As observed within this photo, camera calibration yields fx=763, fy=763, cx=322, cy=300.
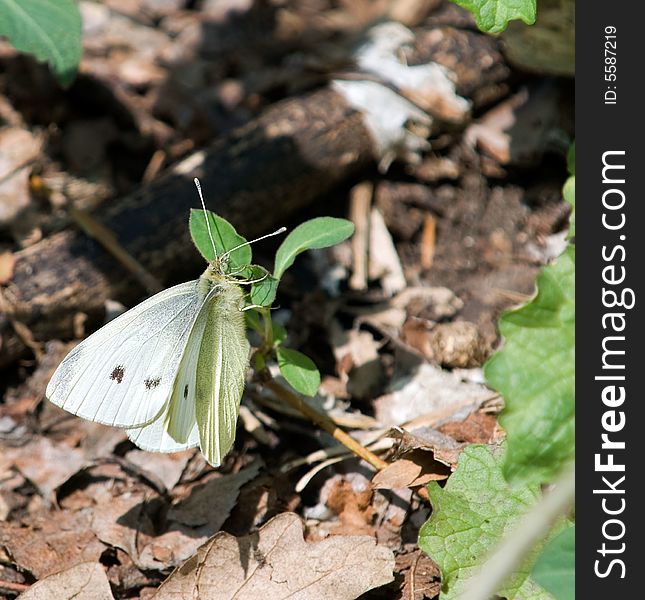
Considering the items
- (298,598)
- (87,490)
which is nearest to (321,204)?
(87,490)

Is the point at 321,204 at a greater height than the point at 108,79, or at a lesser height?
lesser

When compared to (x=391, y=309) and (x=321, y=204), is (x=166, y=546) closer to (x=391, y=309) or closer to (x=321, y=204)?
(x=391, y=309)

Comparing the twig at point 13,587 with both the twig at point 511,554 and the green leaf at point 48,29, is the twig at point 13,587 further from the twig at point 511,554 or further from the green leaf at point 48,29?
the green leaf at point 48,29

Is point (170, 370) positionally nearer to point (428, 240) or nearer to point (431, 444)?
point (431, 444)

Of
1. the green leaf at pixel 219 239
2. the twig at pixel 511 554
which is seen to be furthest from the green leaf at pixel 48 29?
the twig at pixel 511 554

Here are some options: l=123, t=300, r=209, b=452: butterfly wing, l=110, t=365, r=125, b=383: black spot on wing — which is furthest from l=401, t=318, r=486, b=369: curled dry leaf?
l=110, t=365, r=125, b=383: black spot on wing

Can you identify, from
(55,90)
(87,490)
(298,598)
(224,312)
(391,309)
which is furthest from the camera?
(55,90)

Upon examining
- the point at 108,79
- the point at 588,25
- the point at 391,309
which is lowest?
the point at 391,309
